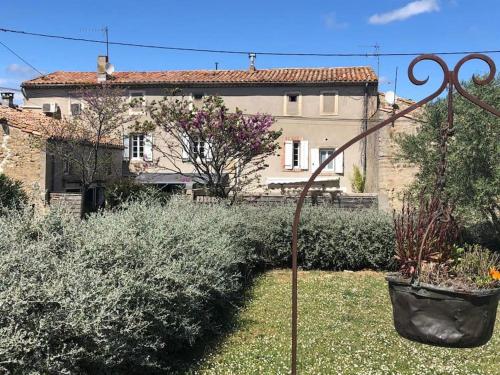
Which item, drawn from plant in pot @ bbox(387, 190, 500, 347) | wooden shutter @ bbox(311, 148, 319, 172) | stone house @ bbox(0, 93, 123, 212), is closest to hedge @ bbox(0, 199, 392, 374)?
plant in pot @ bbox(387, 190, 500, 347)

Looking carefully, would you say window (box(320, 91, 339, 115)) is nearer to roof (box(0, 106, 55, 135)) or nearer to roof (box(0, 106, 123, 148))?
roof (box(0, 106, 123, 148))

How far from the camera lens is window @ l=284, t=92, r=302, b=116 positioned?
27.1m

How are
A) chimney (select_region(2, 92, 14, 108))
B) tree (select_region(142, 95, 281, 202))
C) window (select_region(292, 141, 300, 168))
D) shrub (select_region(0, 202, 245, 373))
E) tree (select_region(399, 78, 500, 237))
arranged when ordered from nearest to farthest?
shrub (select_region(0, 202, 245, 373)), tree (select_region(399, 78, 500, 237)), tree (select_region(142, 95, 281, 202)), chimney (select_region(2, 92, 14, 108)), window (select_region(292, 141, 300, 168))

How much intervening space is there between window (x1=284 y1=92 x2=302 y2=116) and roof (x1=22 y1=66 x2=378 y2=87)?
76cm

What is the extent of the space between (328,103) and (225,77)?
19.6 ft

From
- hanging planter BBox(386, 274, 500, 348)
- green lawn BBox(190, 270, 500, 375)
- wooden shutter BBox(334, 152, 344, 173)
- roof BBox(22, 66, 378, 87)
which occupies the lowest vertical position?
green lawn BBox(190, 270, 500, 375)

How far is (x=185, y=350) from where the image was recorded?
508 cm

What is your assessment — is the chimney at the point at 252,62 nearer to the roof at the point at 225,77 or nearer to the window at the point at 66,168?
the roof at the point at 225,77

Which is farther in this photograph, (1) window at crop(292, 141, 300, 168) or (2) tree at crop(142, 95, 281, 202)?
(1) window at crop(292, 141, 300, 168)

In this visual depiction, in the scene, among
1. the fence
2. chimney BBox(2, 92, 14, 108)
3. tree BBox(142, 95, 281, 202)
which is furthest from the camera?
chimney BBox(2, 92, 14, 108)

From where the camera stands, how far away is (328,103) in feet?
88.1

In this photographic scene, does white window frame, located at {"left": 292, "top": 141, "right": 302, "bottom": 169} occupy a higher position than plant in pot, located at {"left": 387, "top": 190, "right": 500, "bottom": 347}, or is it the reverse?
white window frame, located at {"left": 292, "top": 141, "right": 302, "bottom": 169}

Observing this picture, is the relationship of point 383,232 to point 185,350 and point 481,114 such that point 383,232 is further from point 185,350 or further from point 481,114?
point 185,350

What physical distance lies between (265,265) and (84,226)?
6.23 meters
